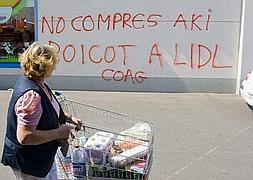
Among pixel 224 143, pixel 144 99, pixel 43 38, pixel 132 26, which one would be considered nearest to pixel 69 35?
pixel 43 38

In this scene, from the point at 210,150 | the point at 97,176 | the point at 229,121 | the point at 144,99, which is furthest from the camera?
the point at 144,99

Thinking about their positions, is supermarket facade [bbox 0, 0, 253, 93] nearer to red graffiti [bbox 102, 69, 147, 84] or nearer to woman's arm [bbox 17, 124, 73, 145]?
red graffiti [bbox 102, 69, 147, 84]

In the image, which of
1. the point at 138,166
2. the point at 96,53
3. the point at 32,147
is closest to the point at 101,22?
the point at 96,53

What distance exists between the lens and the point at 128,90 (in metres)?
10.1

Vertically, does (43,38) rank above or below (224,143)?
above

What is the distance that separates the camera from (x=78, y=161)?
305 cm

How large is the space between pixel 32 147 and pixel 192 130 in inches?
177

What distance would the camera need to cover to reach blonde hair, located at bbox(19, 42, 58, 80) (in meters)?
2.79

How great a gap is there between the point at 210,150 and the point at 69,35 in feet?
16.3

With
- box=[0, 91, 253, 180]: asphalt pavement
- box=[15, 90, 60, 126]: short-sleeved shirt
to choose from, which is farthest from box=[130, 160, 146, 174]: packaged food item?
box=[0, 91, 253, 180]: asphalt pavement

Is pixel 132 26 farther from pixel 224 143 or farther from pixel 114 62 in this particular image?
pixel 224 143

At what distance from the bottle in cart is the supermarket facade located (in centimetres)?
697

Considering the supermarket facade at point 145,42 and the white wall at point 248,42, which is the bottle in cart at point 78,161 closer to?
the supermarket facade at point 145,42

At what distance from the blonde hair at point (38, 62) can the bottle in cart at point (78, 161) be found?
1.78 ft
